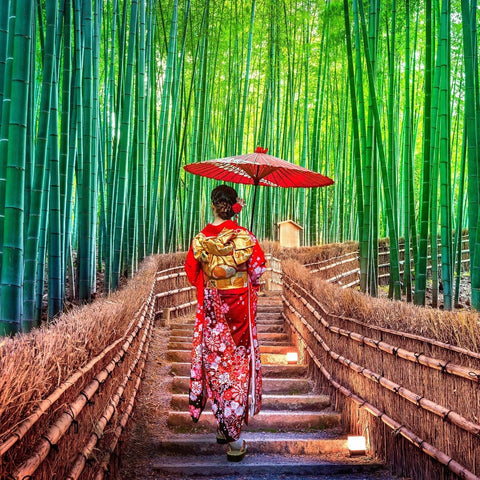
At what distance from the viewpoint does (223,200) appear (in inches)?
102

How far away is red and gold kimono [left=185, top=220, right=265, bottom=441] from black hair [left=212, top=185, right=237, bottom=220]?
0.05 metres

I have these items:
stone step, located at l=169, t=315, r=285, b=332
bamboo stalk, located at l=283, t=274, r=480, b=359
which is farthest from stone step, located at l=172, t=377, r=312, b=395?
stone step, located at l=169, t=315, r=285, b=332

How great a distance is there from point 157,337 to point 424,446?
265 cm

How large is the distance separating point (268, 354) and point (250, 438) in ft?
4.48

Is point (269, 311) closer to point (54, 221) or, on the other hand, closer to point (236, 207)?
point (54, 221)

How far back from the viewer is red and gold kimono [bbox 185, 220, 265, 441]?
255cm

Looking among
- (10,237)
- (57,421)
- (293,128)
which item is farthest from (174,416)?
(293,128)

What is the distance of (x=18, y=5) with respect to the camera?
2508mm

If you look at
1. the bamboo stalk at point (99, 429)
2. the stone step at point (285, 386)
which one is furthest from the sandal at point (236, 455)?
the stone step at point (285, 386)

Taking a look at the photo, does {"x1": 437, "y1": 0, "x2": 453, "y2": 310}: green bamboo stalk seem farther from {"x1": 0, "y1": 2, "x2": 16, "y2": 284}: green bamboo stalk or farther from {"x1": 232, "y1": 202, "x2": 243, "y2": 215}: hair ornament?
{"x1": 0, "y1": 2, "x2": 16, "y2": 284}: green bamboo stalk

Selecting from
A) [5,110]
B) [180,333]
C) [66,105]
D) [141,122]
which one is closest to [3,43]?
[5,110]

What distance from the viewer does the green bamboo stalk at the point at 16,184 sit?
246cm

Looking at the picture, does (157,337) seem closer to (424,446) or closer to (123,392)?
(123,392)

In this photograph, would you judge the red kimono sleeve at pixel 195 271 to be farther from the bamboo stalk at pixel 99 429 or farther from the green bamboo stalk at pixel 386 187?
the green bamboo stalk at pixel 386 187
